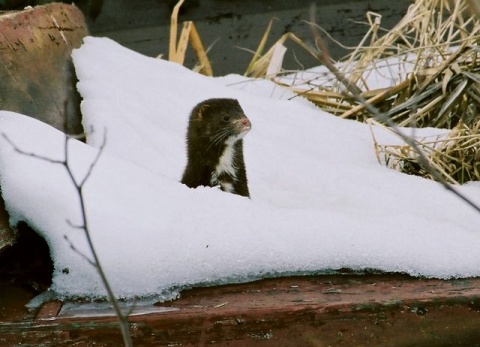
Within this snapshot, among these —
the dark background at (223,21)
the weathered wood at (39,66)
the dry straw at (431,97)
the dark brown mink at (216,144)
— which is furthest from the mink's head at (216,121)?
the dark background at (223,21)

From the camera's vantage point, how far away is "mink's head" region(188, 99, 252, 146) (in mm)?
3084

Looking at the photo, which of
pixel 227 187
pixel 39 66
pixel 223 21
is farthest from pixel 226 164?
pixel 223 21

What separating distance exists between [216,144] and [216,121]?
0.43 feet

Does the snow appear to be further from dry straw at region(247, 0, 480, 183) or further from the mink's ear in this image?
the mink's ear

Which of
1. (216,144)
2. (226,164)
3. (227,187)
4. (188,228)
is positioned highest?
(216,144)

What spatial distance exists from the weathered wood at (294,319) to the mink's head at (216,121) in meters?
1.38

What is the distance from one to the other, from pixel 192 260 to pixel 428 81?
2.09 meters

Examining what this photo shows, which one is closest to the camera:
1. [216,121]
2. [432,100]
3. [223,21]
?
[216,121]

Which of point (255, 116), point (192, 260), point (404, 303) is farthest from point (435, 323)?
point (255, 116)

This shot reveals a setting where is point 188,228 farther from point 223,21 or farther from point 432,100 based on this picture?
point 223,21

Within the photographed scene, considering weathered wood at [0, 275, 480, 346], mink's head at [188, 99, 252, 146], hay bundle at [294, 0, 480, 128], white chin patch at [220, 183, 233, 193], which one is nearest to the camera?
weathered wood at [0, 275, 480, 346]

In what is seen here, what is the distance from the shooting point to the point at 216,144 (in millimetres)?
3209

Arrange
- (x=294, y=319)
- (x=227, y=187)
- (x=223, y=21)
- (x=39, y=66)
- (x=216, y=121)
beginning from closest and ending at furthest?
(x=294, y=319) → (x=39, y=66) → (x=227, y=187) → (x=216, y=121) → (x=223, y=21)

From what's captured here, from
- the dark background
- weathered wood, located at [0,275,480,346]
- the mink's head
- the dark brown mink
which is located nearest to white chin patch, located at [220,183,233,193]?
the dark brown mink
